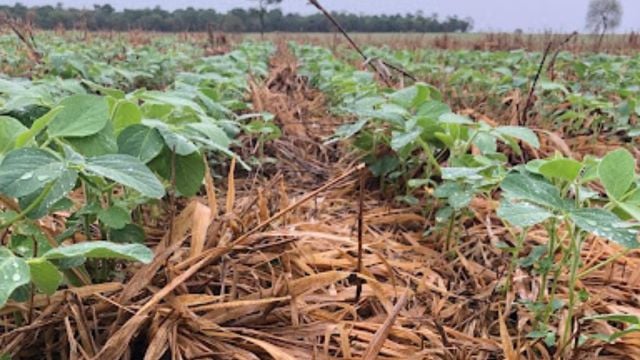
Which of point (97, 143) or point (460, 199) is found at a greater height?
point (97, 143)

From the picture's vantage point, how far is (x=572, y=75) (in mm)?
4484

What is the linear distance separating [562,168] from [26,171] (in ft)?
2.43

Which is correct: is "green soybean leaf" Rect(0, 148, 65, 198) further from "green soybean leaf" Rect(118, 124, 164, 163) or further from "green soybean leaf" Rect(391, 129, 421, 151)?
"green soybean leaf" Rect(391, 129, 421, 151)

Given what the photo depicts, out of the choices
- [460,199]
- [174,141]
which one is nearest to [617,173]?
[460,199]

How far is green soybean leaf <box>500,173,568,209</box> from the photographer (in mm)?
826

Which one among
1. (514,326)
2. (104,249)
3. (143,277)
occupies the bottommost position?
(514,326)

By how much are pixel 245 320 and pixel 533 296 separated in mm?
545

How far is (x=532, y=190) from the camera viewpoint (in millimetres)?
845

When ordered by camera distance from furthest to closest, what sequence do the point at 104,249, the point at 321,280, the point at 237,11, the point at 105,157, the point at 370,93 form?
the point at 237,11 < the point at 370,93 < the point at 321,280 < the point at 105,157 < the point at 104,249

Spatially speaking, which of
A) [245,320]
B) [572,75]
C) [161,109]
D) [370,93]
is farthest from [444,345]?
[572,75]

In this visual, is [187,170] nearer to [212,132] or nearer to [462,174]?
[212,132]

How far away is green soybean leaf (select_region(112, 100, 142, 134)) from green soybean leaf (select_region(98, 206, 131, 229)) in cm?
18

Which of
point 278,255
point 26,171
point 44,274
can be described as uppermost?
point 26,171

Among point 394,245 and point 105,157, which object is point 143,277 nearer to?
point 105,157
